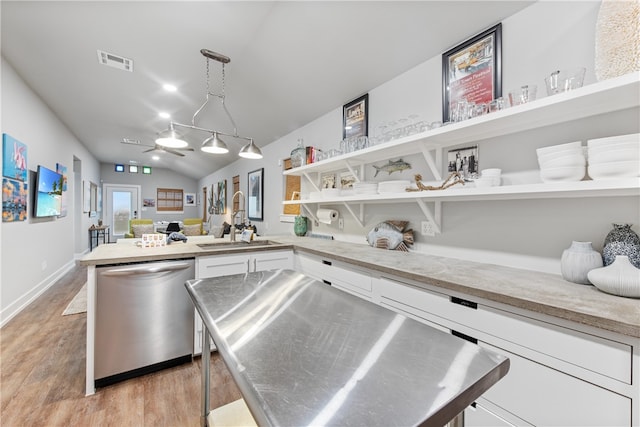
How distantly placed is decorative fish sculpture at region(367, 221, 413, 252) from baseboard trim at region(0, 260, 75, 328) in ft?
12.1

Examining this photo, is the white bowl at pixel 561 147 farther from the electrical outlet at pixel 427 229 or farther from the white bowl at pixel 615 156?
the electrical outlet at pixel 427 229

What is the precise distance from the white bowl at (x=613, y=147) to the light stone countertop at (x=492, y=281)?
1.83ft

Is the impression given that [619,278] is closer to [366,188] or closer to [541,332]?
[541,332]

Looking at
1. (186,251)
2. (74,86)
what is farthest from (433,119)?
(74,86)

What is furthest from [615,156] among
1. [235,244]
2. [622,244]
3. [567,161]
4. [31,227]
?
[31,227]

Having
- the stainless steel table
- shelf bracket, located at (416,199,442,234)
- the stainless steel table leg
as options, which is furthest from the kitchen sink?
the stainless steel table

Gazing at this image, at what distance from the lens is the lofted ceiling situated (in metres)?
1.72

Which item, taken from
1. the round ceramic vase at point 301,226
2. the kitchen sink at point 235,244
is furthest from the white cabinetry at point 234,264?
the round ceramic vase at point 301,226

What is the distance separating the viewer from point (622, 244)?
1.08 meters

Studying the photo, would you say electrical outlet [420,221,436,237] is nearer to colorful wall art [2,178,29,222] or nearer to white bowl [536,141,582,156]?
white bowl [536,141,582,156]

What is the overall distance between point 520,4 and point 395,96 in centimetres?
95

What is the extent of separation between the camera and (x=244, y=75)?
8.64 feet

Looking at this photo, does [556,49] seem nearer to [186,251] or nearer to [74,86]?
[186,251]

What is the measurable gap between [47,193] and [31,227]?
1.99 ft
